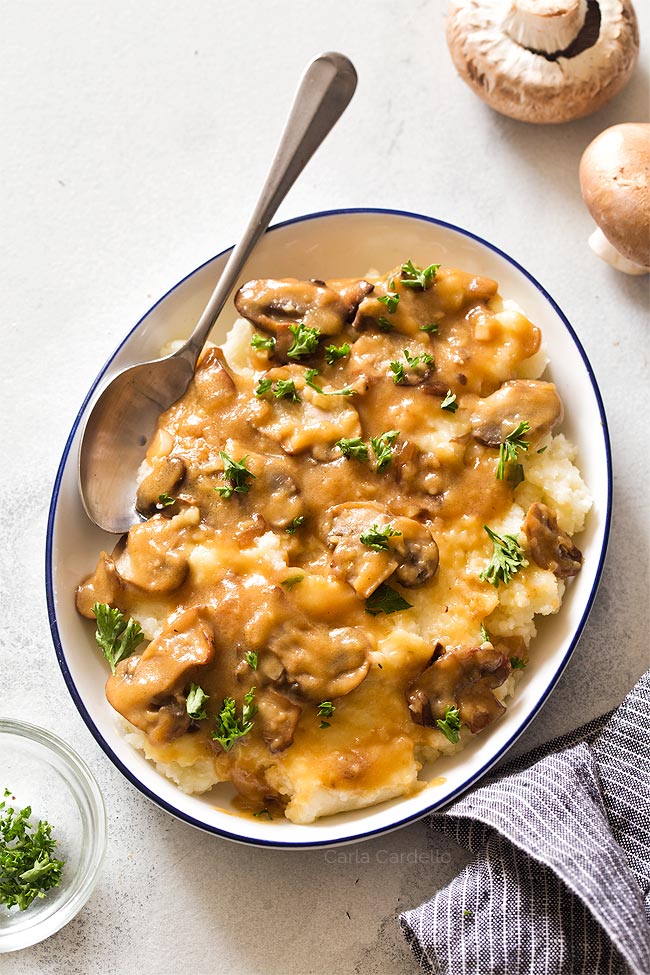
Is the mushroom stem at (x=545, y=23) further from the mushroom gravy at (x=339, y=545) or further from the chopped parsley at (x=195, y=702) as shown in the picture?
the chopped parsley at (x=195, y=702)

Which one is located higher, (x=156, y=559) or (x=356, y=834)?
(x=156, y=559)

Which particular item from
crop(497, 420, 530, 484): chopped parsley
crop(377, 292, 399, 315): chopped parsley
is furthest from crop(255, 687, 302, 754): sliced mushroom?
crop(377, 292, 399, 315): chopped parsley

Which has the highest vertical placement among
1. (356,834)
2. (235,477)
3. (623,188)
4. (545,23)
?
(545,23)

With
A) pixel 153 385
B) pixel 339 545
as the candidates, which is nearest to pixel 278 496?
pixel 339 545

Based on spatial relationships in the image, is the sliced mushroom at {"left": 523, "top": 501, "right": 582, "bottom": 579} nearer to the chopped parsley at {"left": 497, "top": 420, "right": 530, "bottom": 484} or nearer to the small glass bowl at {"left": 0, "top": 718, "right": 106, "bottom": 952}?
the chopped parsley at {"left": 497, "top": 420, "right": 530, "bottom": 484}

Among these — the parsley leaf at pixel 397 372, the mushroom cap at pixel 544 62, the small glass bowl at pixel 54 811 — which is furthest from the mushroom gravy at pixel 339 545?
the mushroom cap at pixel 544 62

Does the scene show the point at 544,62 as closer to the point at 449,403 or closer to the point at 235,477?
the point at 449,403
